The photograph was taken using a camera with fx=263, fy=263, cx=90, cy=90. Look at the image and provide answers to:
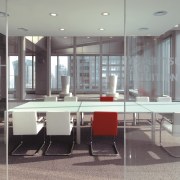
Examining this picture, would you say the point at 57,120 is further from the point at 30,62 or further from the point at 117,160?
the point at 30,62

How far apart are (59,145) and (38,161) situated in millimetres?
1052

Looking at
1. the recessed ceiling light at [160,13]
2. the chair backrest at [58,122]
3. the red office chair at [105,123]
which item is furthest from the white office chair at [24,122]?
the recessed ceiling light at [160,13]

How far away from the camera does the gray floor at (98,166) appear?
3412 mm

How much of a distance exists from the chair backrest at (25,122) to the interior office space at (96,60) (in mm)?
477

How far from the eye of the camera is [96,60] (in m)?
10.1

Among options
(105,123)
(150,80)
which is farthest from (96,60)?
(105,123)

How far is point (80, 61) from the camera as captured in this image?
33.6 ft

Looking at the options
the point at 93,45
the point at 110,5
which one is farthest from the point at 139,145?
the point at 93,45

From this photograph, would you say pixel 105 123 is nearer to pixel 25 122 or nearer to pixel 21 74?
pixel 25 122

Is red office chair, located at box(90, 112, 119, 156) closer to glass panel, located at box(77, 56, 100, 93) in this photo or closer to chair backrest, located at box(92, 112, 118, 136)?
chair backrest, located at box(92, 112, 118, 136)

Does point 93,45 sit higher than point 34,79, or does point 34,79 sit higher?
point 93,45

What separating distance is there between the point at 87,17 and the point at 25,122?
8.28ft

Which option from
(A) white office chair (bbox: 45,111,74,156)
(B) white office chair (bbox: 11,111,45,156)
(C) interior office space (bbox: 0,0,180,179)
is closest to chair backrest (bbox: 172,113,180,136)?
(C) interior office space (bbox: 0,0,180,179)

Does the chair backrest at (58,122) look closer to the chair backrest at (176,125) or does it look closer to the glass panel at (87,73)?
the chair backrest at (176,125)
